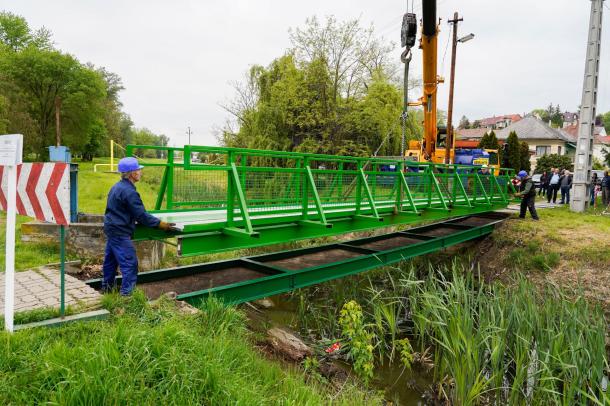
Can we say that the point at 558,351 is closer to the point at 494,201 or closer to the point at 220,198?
the point at 220,198

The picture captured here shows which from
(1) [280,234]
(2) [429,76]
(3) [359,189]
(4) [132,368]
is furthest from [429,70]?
(4) [132,368]

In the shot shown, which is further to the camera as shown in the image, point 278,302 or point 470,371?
point 278,302

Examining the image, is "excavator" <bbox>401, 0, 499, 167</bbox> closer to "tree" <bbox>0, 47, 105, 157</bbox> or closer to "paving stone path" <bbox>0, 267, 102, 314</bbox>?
"paving stone path" <bbox>0, 267, 102, 314</bbox>

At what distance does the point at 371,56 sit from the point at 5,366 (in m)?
22.4

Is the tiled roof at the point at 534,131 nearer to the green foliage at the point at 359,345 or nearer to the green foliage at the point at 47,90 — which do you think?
the green foliage at the point at 47,90

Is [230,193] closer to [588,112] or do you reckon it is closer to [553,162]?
[588,112]

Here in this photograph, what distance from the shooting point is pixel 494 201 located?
1196cm

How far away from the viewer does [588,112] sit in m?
14.4

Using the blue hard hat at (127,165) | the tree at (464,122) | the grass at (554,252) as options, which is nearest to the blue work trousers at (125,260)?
the blue hard hat at (127,165)

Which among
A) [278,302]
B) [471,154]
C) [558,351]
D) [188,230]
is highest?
[471,154]

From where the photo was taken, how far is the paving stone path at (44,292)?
13.1 ft

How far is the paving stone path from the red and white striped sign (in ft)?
3.05

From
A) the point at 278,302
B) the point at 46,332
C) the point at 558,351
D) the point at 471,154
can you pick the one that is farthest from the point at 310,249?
the point at 471,154

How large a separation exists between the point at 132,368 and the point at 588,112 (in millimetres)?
16624
